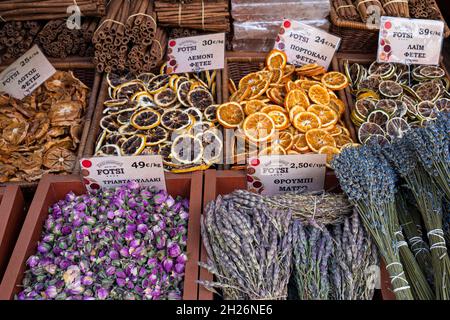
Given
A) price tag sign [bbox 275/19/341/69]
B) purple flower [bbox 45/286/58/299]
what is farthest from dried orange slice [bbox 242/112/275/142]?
purple flower [bbox 45/286/58/299]

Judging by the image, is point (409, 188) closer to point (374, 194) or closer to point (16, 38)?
point (374, 194)

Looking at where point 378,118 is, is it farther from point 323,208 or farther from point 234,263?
point 234,263

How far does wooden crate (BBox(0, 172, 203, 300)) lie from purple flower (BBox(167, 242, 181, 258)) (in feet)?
0.15

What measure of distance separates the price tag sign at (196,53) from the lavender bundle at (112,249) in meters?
1.06

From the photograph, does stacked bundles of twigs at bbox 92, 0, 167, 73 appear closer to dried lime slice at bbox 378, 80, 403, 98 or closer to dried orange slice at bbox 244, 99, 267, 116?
dried orange slice at bbox 244, 99, 267, 116

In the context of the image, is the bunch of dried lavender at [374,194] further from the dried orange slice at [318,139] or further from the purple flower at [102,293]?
the purple flower at [102,293]

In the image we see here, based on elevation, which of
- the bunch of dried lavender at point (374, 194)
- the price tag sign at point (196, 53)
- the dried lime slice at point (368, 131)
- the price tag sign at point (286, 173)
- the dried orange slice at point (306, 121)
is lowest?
the bunch of dried lavender at point (374, 194)

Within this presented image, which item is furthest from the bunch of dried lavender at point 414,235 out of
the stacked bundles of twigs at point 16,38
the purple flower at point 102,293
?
the stacked bundles of twigs at point 16,38

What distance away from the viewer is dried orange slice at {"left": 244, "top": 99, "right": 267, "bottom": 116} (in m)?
2.53

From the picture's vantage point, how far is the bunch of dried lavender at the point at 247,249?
170cm

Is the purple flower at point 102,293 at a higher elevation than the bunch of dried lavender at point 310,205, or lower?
lower

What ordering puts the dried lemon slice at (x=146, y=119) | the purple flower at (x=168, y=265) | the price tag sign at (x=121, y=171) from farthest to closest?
the dried lemon slice at (x=146, y=119) → the price tag sign at (x=121, y=171) → the purple flower at (x=168, y=265)

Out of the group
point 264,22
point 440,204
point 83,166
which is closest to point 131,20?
point 264,22

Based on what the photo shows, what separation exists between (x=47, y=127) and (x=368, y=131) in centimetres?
193
